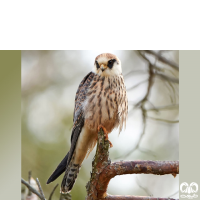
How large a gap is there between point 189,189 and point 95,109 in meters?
1.15

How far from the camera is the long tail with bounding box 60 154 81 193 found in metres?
2.53

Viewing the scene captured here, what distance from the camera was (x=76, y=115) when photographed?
261 cm

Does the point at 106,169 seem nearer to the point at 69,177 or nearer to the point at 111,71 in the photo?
the point at 69,177

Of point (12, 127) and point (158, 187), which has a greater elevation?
point (12, 127)

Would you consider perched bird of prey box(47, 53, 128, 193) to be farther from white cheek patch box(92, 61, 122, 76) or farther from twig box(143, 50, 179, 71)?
twig box(143, 50, 179, 71)

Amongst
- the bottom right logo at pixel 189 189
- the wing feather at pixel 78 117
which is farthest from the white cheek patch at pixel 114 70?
the bottom right logo at pixel 189 189

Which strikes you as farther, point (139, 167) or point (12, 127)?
point (12, 127)

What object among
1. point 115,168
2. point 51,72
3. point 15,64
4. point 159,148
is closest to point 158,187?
point 159,148

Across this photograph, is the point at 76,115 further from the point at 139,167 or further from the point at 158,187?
the point at 158,187

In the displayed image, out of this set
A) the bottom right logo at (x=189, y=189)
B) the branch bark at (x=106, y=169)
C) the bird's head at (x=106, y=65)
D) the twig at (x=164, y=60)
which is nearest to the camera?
the branch bark at (x=106, y=169)

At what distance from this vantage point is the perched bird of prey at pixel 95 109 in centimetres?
253

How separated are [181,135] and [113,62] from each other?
3.16 feet

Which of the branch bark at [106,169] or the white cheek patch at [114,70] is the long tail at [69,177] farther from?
the white cheek patch at [114,70]

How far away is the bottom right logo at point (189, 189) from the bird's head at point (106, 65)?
1245 mm
